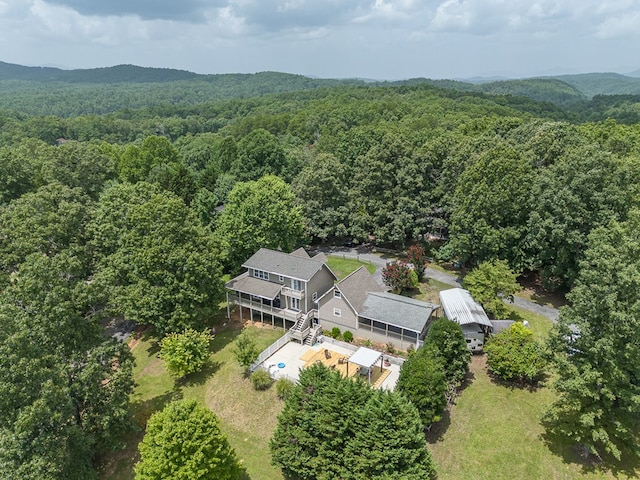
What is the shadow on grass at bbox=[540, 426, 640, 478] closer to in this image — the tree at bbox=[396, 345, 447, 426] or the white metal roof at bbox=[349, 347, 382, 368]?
the tree at bbox=[396, 345, 447, 426]

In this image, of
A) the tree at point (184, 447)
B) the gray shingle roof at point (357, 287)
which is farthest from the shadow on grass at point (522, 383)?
the tree at point (184, 447)

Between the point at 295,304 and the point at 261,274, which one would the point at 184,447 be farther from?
the point at 261,274

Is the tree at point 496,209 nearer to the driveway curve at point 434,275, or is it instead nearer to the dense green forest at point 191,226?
the dense green forest at point 191,226

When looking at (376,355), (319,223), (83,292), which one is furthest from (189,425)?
(319,223)

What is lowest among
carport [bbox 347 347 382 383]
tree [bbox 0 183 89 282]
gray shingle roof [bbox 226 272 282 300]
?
gray shingle roof [bbox 226 272 282 300]

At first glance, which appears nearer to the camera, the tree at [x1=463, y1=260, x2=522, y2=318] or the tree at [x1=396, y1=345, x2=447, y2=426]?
the tree at [x1=396, y1=345, x2=447, y2=426]

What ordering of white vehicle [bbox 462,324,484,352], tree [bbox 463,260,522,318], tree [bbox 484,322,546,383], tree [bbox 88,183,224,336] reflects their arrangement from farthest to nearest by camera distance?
tree [bbox 463,260,522,318] < tree [bbox 88,183,224,336] < white vehicle [bbox 462,324,484,352] < tree [bbox 484,322,546,383]

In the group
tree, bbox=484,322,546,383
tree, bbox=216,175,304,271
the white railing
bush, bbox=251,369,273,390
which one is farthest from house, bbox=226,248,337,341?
tree, bbox=484,322,546,383

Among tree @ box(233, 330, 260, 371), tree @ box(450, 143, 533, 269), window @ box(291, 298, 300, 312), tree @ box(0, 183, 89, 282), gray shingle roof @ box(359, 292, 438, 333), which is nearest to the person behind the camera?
tree @ box(233, 330, 260, 371)

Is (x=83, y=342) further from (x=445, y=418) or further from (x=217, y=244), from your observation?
(x=445, y=418)
